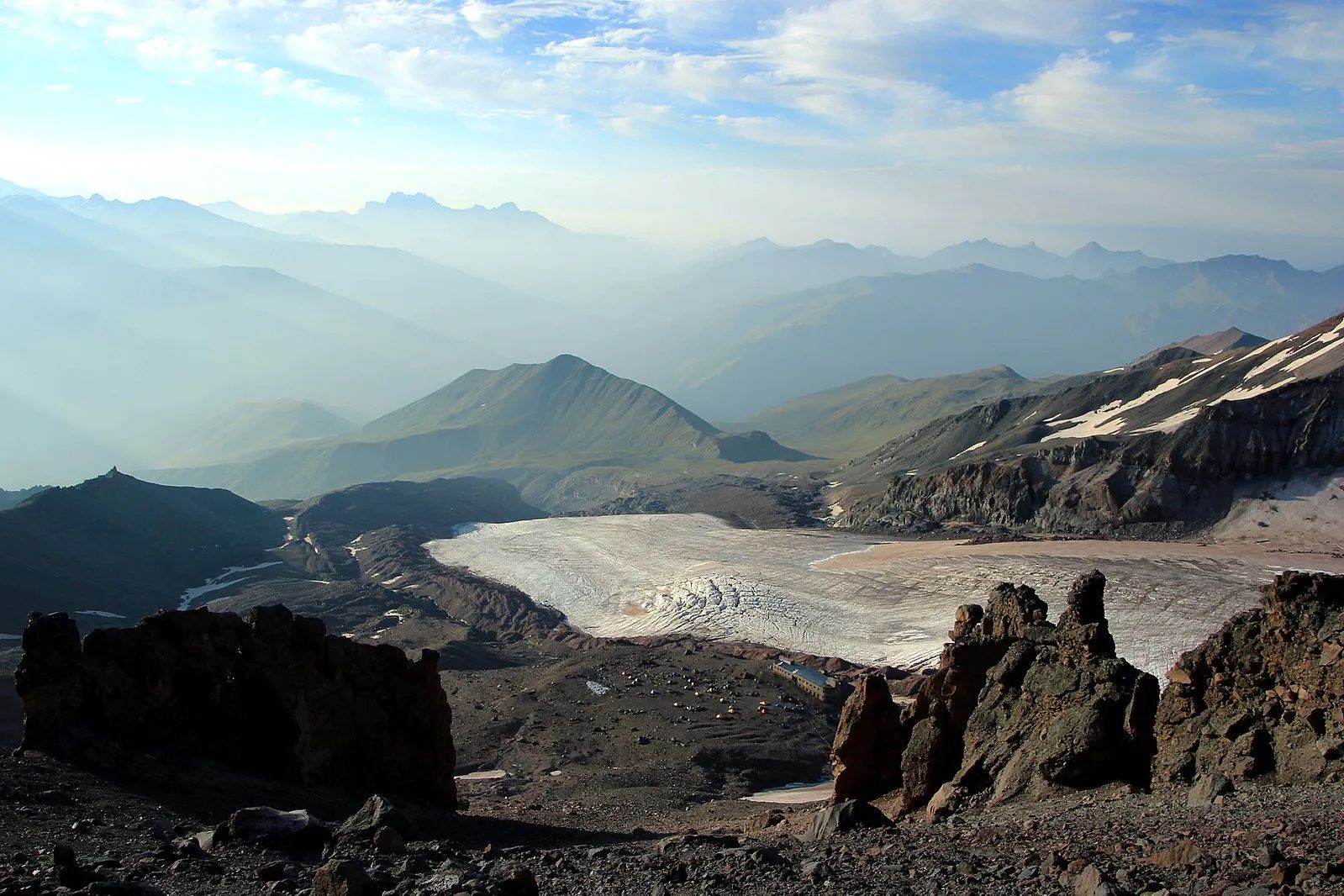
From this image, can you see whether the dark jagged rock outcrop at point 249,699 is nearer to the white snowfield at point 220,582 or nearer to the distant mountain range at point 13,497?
the white snowfield at point 220,582

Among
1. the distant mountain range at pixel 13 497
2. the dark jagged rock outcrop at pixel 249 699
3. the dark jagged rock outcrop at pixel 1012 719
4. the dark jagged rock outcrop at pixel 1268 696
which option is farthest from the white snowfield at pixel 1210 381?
the distant mountain range at pixel 13 497

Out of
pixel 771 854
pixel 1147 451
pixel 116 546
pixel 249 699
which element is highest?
pixel 1147 451

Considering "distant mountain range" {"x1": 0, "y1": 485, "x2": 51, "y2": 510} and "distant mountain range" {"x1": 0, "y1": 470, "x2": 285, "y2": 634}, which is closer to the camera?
"distant mountain range" {"x1": 0, "y1": 470, "x2": 285, "y2": 634}

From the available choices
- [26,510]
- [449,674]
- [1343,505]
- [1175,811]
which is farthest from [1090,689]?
[26,510]

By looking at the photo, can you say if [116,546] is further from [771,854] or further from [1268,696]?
[1268,696]

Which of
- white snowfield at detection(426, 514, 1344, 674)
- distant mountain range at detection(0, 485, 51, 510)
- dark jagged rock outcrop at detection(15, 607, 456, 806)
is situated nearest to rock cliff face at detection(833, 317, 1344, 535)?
white snowfield at detection(426, 514, 1344, 674)

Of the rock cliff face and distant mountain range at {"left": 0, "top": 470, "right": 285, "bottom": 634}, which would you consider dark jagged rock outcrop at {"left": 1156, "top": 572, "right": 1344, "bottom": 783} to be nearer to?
the rock cliff face

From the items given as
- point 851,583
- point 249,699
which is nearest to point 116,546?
point 851,583
